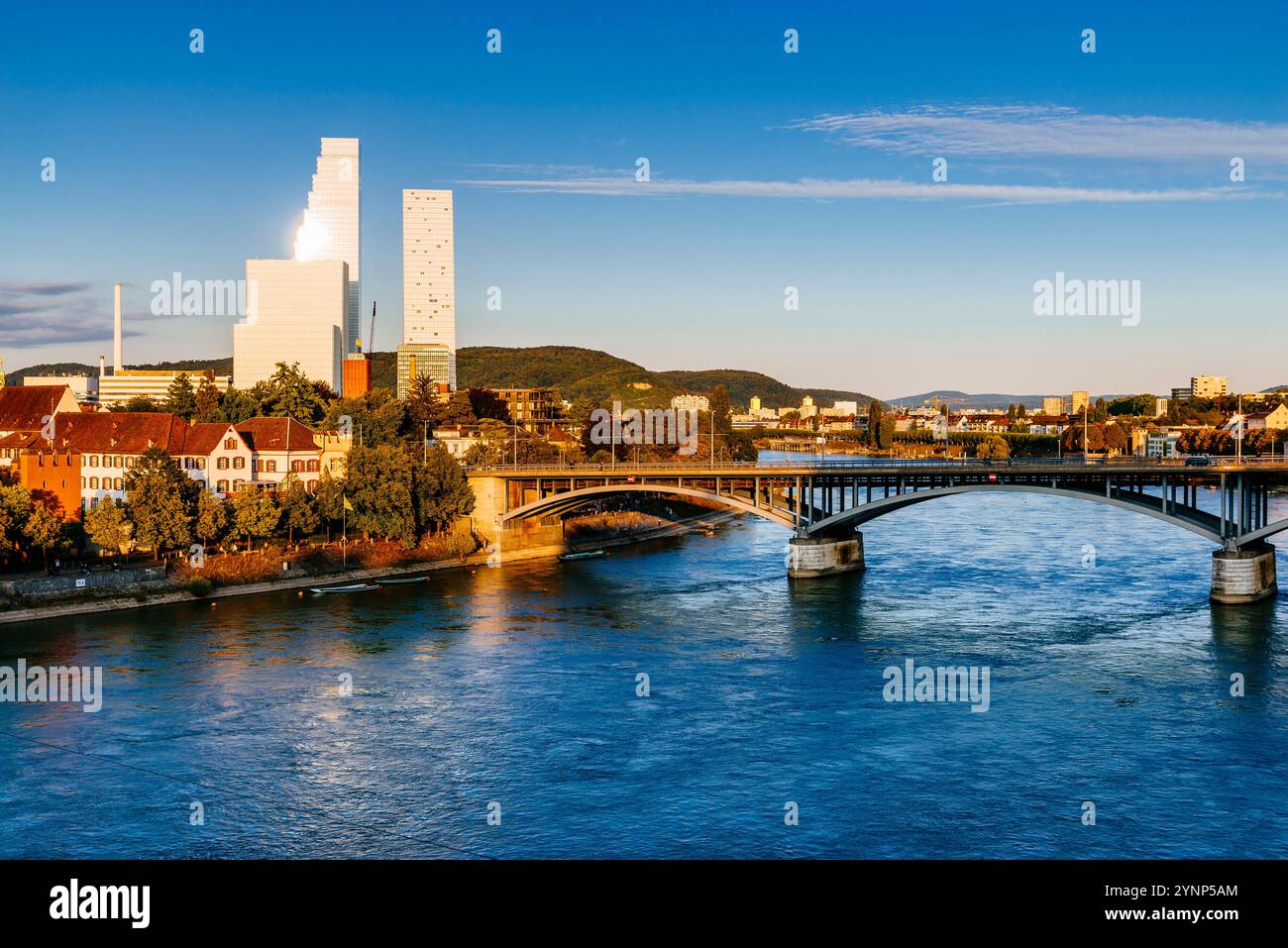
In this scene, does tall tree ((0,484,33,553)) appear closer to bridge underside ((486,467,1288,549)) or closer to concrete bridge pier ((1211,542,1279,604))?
bridge underside ((486,467,1288,549))

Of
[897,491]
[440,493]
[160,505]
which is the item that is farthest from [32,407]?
[897,491]

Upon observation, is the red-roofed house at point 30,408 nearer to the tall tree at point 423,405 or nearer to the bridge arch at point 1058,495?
the tall tree at point 423,405

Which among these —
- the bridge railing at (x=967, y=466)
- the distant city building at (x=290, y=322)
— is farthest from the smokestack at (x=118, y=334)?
the bridge railing at (x=967, y=466)

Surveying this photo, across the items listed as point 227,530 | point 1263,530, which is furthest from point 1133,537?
point 227,530

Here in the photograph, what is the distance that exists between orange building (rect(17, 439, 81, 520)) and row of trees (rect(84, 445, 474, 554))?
22.0ft

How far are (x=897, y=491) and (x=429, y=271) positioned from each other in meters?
129

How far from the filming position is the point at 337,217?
574ft

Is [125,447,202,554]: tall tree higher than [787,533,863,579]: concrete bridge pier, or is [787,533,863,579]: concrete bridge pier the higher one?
[125,447,202,554]: tall tree

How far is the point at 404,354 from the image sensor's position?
17288cm

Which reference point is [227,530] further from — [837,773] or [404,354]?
[404,354]

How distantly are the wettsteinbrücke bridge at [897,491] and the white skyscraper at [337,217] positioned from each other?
10817cm

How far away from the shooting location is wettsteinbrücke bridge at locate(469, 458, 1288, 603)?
51.4m

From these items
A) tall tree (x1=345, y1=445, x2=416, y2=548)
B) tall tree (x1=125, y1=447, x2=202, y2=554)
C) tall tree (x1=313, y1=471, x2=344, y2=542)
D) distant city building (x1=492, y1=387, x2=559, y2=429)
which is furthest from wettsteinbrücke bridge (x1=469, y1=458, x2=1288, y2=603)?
distant city building (x1=492, y1=387, x2=559, y2=429)

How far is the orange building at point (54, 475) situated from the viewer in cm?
6462
